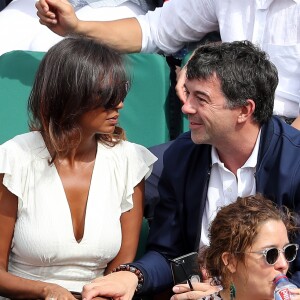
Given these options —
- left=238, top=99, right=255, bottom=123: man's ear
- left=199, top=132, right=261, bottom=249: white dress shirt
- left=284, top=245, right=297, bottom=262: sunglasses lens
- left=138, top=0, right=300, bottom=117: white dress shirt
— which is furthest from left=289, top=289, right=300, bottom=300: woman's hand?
left=138, top=0, right=300, bottom=117: white dress shirt

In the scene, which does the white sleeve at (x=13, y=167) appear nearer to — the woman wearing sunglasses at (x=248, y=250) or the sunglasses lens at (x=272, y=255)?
the woman wearing sunglasses at (x=248, y=250)

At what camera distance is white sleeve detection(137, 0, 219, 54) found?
3.99 m

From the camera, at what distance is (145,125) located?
154 inches

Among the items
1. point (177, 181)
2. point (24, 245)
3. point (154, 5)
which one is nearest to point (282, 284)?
point (177, 181)

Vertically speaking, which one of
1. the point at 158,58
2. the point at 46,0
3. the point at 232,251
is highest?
the point at 46,0

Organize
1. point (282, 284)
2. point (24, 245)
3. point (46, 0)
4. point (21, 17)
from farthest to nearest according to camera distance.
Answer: point (21, 17) < point (46, 0) < point (24, 245) < point (282, 284)

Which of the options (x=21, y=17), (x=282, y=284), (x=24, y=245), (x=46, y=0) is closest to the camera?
(x=282, y=284)

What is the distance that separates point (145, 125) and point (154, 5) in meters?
0.79

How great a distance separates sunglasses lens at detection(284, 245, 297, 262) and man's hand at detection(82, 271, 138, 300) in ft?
1.75

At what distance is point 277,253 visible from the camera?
2717 mm

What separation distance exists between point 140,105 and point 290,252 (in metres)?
1.36

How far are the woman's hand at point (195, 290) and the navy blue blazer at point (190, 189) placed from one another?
0.16 meters

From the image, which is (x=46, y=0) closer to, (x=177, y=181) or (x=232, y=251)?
(x=177, y=181)

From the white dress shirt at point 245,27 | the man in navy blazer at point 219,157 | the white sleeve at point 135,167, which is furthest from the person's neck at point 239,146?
the white dress shirt at point 245,27
